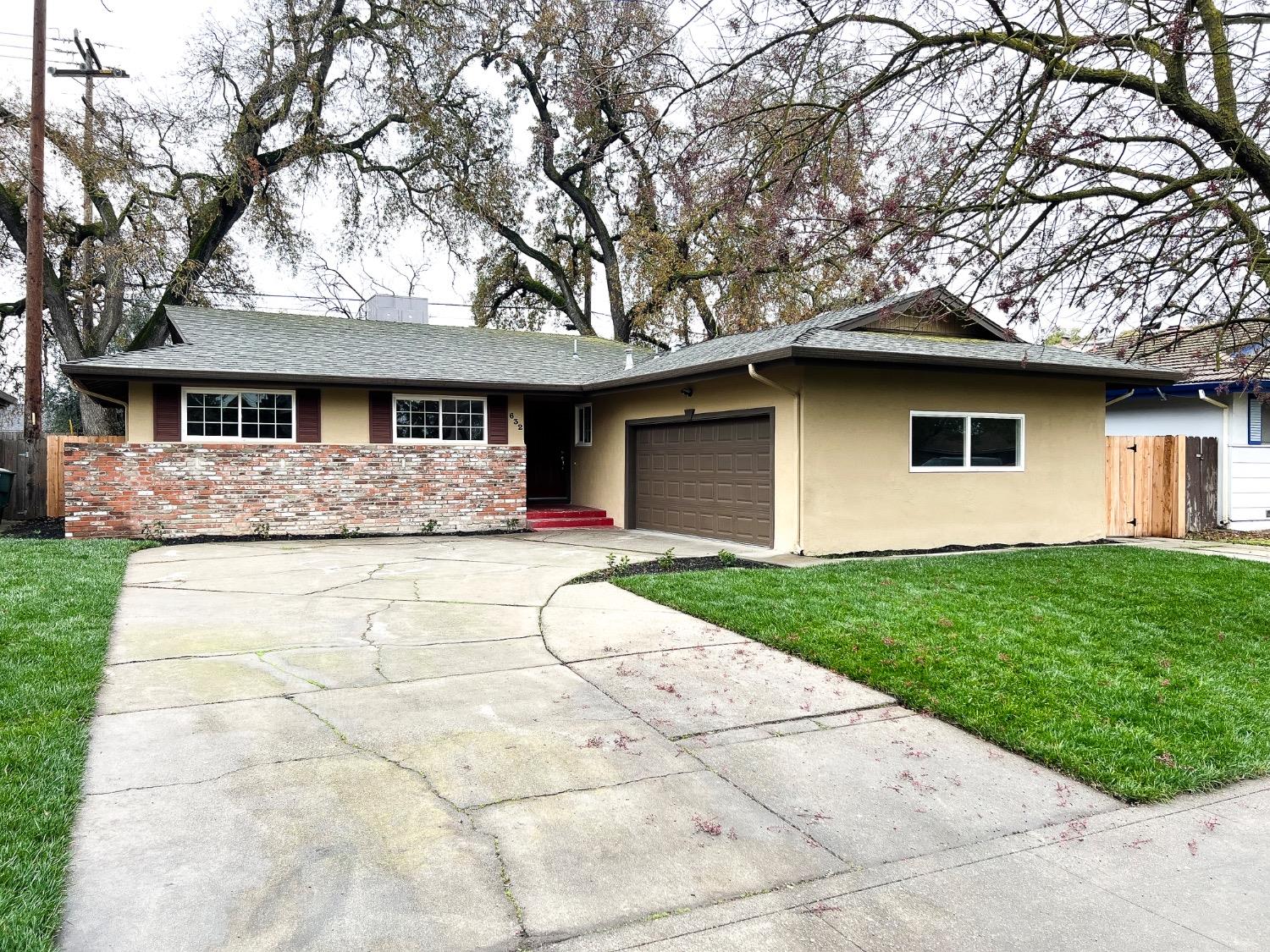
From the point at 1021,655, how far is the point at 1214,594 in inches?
152

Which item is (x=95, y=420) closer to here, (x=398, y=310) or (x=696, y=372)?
(x=398, y=310)

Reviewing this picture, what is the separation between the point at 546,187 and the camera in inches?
1104

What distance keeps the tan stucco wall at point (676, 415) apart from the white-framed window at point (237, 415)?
575cm

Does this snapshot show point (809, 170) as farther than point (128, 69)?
No

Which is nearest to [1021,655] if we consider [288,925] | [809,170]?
[809,170]

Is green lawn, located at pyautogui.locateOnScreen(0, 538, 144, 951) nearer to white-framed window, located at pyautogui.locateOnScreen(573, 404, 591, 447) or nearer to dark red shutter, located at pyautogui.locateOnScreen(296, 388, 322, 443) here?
dark red shutter, located at pyautogui.locateOnScreen(296, 388, 322, 443)

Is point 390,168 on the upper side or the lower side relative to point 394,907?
upper

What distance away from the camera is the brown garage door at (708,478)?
12.2m

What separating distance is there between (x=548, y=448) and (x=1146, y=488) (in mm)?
11331

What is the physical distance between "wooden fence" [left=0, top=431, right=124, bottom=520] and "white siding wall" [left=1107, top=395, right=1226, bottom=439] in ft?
68.8

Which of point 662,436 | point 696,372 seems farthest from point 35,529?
point 696,372

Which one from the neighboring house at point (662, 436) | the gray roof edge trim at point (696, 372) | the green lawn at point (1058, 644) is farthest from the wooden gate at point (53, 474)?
the green lawn at point (1058, 644)

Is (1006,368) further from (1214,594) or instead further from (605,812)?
(605,812)

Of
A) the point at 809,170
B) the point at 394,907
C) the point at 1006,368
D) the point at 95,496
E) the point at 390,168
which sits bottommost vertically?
the point at 394,907
